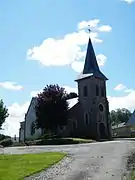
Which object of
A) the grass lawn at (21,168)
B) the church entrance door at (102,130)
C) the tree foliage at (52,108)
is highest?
the tree foliage at (52,108)

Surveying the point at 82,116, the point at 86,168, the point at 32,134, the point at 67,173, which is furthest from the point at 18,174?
the point at 32,134

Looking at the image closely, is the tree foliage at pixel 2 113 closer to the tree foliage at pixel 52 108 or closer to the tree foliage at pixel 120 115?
the tree foliage at pixel 52 108

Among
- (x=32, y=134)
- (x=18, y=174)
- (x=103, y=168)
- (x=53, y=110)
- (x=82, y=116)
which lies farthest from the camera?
(x=32, y=134)

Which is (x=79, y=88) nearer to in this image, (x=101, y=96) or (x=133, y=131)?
(x=101, y=96)

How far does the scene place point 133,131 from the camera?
9344 centimetres

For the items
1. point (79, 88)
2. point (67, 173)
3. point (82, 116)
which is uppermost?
point (79, 88)

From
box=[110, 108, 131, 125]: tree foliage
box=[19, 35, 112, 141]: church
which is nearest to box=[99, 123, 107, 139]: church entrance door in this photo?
box=[19, 35, 112, 141]: church

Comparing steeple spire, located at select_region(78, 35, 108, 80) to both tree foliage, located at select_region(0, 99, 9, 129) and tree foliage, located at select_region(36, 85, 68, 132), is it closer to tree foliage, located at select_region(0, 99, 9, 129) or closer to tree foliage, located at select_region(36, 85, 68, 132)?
tree foliage, located at select_region(36, 85, 68, 132)

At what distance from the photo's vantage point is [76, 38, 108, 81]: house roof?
7394 cm

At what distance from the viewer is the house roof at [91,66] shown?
73938mm

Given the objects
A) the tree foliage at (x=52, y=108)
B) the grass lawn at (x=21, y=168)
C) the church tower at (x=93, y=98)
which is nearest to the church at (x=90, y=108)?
the church tower at (x=93, y=98)

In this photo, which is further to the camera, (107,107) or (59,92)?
(107,107)

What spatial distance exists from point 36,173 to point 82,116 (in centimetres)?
5438

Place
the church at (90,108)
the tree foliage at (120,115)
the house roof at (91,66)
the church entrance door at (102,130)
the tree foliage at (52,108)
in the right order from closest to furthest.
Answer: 1. the tree foliage at (52,108)
2. the church at (90,108)
3. the church entrance door at (102,130)
4. the house roof at (91,66)
5. the tree foliage at (120,115)
